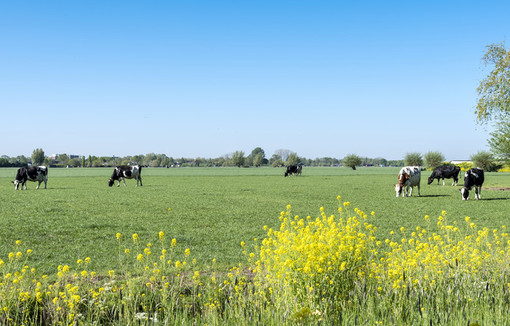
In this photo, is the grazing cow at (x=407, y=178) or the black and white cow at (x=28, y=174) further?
the black and white cow at (x=28, y=174)

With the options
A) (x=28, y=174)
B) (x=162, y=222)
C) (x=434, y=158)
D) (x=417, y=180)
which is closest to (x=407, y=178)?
(x=417, y=180)

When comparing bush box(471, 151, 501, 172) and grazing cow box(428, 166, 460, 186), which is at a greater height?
bush box(471, 151, 501, 172)

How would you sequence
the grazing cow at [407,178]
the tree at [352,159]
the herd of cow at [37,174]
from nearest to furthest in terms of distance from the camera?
the grazing cow at [407,178]
the herd of cow at [37,174]
the tree at [352,159]

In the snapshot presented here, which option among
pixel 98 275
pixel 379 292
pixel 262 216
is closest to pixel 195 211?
pixel 262 216

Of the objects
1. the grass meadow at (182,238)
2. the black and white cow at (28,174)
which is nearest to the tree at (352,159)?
the black and white cow at (28,174)

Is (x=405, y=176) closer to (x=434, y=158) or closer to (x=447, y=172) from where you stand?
(x=447, y=172)

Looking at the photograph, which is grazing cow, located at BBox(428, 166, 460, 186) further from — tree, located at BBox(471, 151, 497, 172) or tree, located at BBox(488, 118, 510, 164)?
tree, located at BBox(471, 151, 497, 172)

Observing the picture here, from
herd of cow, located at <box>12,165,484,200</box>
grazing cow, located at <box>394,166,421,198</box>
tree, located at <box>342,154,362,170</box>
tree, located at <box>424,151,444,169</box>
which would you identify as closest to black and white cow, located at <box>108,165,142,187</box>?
herd of cow, located at <box>12,165,484,200</box>

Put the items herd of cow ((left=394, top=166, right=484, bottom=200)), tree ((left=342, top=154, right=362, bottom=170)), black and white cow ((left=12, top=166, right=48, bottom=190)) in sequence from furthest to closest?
tree ((left=342, top=154, right=362, bottom=170)) < black and white cow ((left=12, top=166, right=48, bottom=190)) < herd of cow ((left=394, top=166, right=484, bottom=200))

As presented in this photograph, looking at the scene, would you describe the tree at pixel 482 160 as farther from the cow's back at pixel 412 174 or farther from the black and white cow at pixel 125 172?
the black and white cow at pixel 125 172

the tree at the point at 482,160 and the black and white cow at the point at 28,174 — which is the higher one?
the tree at the point at 482,160

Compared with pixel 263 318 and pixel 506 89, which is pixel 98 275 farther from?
pixel 506 89

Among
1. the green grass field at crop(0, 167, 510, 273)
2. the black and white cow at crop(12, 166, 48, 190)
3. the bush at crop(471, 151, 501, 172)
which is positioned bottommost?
the green grass field at crop(0, 167, 510, 273)

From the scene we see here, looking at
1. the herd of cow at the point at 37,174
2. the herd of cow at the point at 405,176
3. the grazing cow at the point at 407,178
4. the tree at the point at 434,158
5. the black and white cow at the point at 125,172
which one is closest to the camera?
the herd of cow at the point at 405,176
